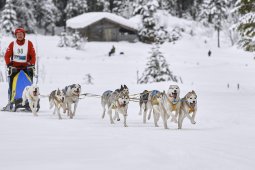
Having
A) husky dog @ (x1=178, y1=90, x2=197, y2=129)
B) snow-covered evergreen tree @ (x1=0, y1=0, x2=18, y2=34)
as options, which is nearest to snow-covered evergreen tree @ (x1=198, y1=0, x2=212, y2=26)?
snow-covered evergreen tree @ (x1=0, y1=0, x2=18, y2=34)

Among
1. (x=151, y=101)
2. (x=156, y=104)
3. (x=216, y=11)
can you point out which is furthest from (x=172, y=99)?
(x=216, y=11)

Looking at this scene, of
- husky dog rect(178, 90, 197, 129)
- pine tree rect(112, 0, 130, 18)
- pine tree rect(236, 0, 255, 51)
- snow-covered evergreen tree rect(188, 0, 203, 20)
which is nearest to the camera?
husky dog rect(178, 90, 197, 129)

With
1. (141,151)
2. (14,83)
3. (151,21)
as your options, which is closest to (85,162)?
(141,151)

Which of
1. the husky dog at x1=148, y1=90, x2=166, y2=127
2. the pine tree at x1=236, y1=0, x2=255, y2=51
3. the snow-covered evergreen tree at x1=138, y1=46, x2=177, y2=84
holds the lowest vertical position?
the husky dog at x1=148, y1=90, x2=166, y2=127

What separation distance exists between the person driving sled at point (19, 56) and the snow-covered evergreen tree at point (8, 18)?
49102 mm

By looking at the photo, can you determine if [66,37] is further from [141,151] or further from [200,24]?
[141,151]

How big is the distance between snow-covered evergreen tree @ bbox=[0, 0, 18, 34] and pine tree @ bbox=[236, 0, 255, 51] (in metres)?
43.4

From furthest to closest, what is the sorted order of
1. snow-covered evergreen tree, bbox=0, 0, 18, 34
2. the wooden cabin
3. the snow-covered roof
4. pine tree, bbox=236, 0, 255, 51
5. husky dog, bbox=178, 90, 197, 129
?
1. the wooden cabin
2. the snow-covered roof
3. snow-covered evergreen tree, bbox=0, 0, 18, 34
4. pine tree, bbox=236, 0, 255, 51
5. husky dog, bbox=178, 90, 197, 129

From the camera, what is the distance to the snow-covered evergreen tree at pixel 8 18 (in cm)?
5994

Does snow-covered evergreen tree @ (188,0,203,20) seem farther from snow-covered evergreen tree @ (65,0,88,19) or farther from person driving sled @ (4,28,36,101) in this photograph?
person driving sled @ (4,28,36,101)

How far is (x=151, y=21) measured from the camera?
66.2 metres

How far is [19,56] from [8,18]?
5053cm

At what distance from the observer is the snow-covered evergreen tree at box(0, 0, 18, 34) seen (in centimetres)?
5994

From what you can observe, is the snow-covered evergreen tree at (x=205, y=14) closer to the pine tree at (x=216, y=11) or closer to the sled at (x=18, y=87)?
the pine tree at (x=216, y=11)
